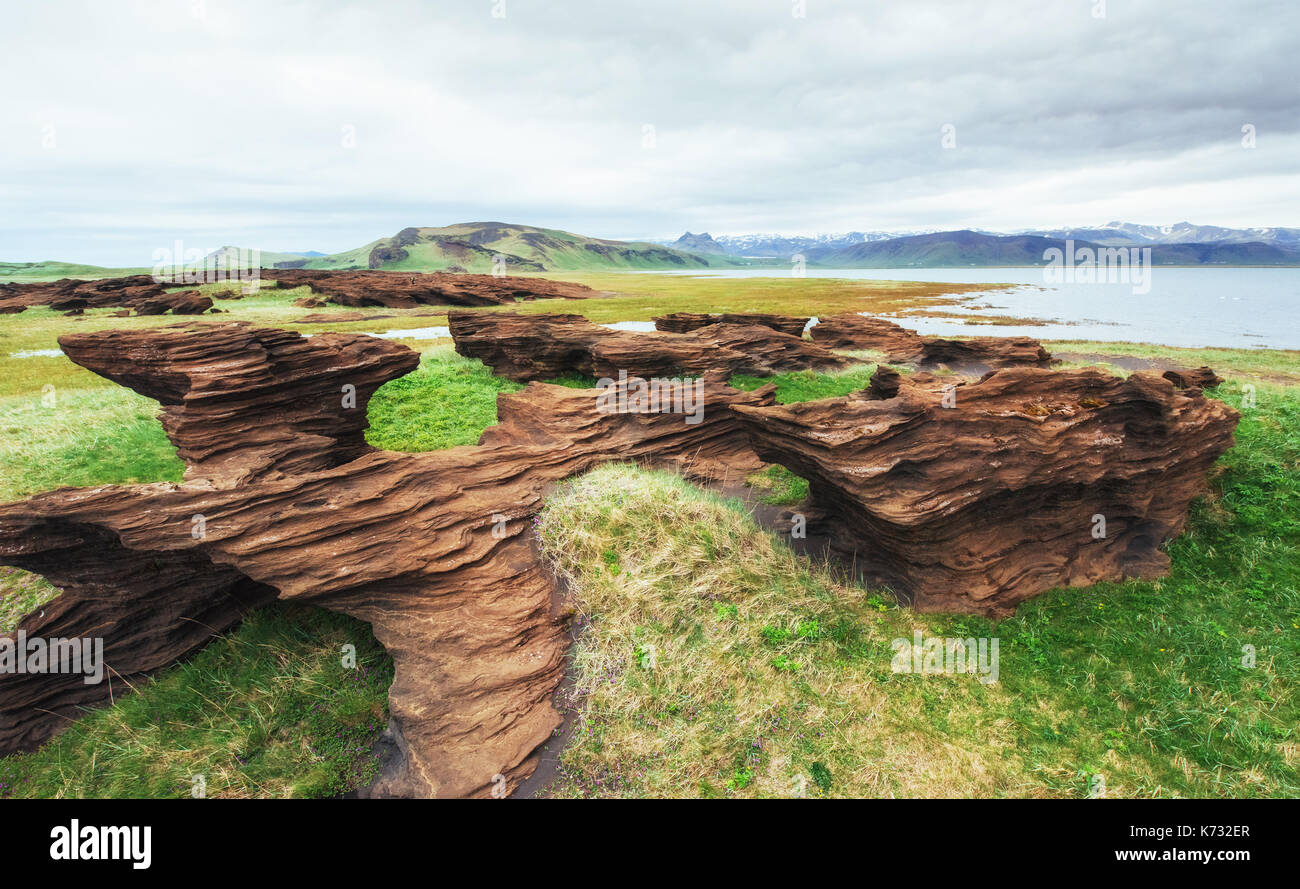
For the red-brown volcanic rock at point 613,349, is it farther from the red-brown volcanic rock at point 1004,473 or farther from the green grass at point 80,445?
the green grass at point 80,445

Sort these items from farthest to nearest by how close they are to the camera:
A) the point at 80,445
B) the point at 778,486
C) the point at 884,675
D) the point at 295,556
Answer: the point at 80,445 → the point at 778,486 → the point at 884,675 → the point at 295,556

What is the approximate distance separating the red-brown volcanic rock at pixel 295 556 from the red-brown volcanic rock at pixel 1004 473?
20.0 ft

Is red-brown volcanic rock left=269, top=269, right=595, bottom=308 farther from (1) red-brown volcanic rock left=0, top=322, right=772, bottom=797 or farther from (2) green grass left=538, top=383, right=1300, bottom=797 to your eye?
(2) green grass left=538, top=383, right=1300, bottom=797

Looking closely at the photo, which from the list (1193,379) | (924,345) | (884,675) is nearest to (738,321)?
(924,345)

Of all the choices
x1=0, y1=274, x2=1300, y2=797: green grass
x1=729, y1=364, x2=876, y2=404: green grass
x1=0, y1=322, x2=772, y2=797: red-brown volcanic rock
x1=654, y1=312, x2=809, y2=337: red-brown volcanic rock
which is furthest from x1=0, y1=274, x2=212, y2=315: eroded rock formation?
x1=0, y1=274, x2=1300, y2=797: green grass

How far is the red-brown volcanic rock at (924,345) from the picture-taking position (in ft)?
102

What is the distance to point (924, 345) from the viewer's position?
112 ft

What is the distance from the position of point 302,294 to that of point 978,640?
275 ft

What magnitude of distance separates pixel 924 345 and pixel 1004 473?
26.2m

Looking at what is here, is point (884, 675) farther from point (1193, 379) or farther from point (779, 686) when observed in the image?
point (1193, 379)

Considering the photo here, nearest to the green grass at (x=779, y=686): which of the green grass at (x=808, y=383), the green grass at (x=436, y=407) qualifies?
the green grass at (x=436, y=407)

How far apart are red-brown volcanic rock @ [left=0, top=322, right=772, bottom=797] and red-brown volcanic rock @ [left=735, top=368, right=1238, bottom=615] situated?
20.0ft

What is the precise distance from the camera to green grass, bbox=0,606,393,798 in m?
7.81
